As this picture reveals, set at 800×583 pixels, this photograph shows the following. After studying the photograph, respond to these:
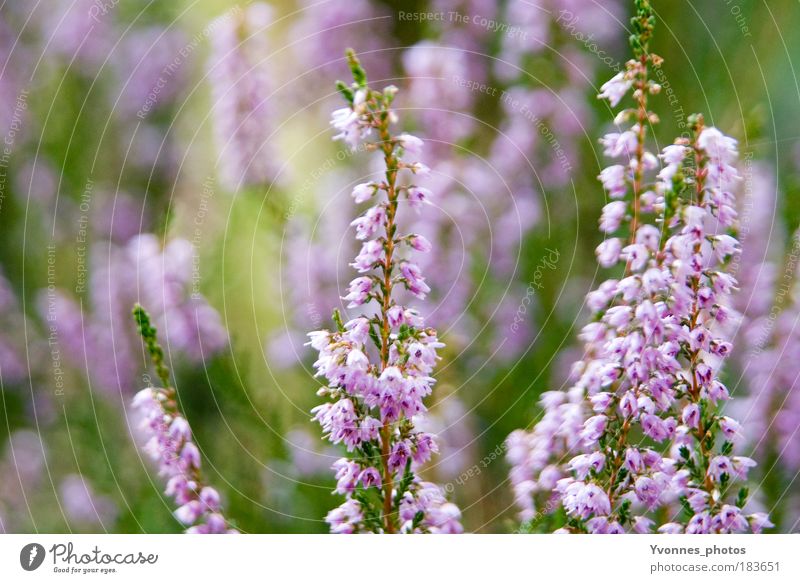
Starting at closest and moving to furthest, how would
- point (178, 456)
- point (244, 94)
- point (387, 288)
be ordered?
point (387, 288), point (178, 456), point (244, 94)

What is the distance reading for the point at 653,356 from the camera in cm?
107

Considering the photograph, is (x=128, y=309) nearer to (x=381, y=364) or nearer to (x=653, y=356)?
(x=381, y=364)

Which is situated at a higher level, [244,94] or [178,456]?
[244,94]

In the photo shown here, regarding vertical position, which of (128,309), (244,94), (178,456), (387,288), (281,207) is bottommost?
(178,456)

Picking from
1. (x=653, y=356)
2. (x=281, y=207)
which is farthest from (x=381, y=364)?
(x=281, y=207)

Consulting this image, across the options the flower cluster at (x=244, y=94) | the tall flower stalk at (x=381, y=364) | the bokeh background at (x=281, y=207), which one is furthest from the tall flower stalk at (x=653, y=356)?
the flower cluster at (x=244, y=94)

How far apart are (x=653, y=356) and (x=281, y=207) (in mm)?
799

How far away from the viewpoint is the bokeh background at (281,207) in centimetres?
156

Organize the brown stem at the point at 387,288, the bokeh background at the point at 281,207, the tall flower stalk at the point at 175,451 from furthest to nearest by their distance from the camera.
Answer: the bokeh background at the point at 281,207
the tall flower stalk at the point at 175,451
the brown stem at the point at 387,288

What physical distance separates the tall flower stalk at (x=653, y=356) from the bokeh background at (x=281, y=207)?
14.6 inches

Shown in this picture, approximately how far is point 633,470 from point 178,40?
1.12 m

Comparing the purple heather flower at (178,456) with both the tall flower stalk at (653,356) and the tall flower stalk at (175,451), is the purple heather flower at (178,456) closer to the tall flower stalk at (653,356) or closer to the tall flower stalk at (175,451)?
the tall flower stalk at (175,451)

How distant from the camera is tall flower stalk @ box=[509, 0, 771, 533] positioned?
1067 mm

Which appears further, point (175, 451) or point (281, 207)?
point (281, 207)
